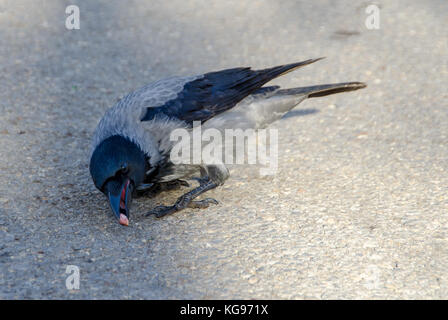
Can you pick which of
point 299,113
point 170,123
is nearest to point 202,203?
point 170,123

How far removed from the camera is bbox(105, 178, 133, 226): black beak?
3889 millimetres

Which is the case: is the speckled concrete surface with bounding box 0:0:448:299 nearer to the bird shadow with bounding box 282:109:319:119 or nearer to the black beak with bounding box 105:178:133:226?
the bird shadow with bounding box 282:109:319:119

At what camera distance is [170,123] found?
430 cm

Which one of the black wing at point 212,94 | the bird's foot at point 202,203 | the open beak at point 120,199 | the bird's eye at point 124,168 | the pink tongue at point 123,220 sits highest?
the black wing at point 212,94

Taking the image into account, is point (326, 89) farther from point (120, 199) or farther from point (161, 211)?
point (120, 199)

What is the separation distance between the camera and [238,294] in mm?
3320

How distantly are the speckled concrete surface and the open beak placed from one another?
0.12 m

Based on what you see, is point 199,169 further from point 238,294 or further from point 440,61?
point 440,61

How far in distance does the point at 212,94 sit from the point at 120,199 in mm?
1181

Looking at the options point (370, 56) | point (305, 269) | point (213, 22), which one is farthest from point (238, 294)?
point (213, 22)

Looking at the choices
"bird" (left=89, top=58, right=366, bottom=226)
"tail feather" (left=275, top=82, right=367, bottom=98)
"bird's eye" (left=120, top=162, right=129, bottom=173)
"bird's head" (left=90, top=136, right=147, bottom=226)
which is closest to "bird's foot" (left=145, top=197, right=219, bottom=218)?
"bird" (left=89, top=58, right=366, bottom=226)

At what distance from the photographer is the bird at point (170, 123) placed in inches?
158

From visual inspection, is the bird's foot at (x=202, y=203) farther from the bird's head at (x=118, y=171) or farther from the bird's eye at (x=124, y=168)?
the bird's eye at (x=124, y=168)

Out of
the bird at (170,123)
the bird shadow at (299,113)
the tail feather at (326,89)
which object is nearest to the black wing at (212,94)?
the bird at (170,123)
